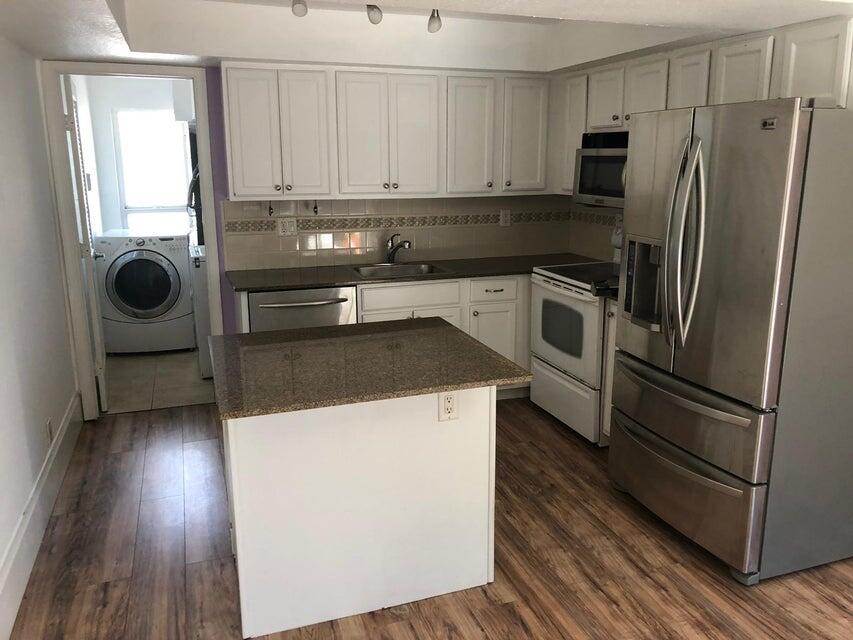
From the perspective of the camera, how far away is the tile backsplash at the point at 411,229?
4395 mm

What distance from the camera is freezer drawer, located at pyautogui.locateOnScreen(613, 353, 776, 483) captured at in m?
2.49

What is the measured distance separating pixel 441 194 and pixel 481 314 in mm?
822

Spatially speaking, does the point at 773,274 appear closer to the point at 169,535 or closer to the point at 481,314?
the point at 481,314

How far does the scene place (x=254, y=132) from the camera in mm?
3941

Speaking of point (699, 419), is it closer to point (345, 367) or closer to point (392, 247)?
point (345, 367)

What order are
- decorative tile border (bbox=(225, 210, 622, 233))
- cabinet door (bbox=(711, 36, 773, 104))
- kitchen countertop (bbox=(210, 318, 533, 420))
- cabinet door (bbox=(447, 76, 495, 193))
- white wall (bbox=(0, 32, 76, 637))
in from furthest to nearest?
decorative tile border (bbox=(225, 210, 622, 233)) < cabinet door (bbox=(447, 76, 495, 193)) < cabinet door (bbox=(711, 36, 773, 104)) < white wall (bbox=(0, 32, 76, 637)) < kitchen countertop (bbox=(210, 318, 533, 420))

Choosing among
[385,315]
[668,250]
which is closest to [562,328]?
[385,315]

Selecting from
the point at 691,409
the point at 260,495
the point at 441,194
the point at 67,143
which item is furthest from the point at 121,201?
the point at 691,409

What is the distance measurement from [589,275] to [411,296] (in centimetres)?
107

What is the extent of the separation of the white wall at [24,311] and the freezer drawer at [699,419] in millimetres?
2576

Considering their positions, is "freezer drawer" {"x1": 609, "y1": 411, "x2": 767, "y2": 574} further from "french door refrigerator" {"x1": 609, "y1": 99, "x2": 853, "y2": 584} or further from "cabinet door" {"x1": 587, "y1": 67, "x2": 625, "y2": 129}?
"cabinet door" {"x1": 587, "y1": 67, "x2": 625, "y2": 129}

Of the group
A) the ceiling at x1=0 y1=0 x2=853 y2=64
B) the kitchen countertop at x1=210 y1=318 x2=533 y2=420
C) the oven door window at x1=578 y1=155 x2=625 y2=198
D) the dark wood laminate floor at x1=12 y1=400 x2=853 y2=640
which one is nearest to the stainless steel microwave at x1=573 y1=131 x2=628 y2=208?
the oven door window at x1=578 y1=155 x2=625 y2=198

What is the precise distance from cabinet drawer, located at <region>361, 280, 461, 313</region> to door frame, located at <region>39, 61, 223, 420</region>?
1.09 metres

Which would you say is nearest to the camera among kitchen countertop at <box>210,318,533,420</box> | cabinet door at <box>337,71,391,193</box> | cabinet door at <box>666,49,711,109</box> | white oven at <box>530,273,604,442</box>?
kitchen countertop at <box>210,318,533,420</box>
